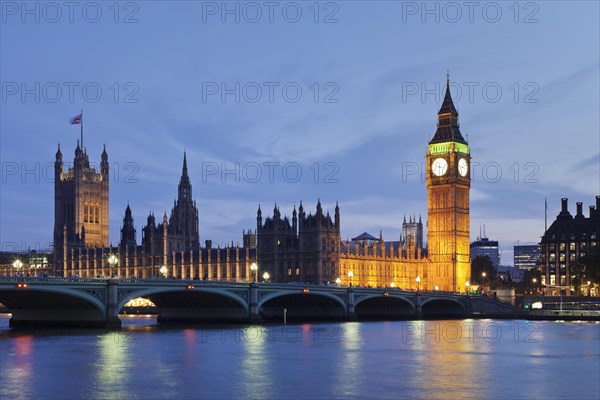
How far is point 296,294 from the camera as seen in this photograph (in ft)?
328

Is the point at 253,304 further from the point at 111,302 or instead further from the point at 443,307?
the point at 443,307

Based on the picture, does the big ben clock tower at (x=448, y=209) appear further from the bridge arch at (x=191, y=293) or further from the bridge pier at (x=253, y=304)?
the bridge arch at (x=191, y=293)

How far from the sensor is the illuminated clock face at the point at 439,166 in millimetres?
163000

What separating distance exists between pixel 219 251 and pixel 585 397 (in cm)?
11919

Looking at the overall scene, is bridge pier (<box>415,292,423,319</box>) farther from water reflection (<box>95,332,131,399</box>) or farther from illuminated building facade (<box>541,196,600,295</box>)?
illuminated building facade (<box>541,196,600,295</box>)

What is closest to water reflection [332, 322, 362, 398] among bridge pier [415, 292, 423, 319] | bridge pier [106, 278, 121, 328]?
bridge pier [106, 278, 121, 328]

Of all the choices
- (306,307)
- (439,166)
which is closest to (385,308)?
(306,307)

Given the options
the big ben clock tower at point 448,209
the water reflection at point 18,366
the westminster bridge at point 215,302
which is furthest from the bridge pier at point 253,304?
the big ben clock tower at point 448,209

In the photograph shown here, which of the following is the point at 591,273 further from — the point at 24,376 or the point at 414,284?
the point at 24,376

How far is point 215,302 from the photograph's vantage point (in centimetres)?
9556

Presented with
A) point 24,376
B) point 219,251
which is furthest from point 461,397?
point 219,251

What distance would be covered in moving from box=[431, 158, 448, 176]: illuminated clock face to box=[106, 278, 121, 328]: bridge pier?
92.6m

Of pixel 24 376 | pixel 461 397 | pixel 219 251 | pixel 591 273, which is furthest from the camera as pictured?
pixel 219 251

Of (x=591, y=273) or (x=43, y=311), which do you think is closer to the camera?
(x=43, y=311)
